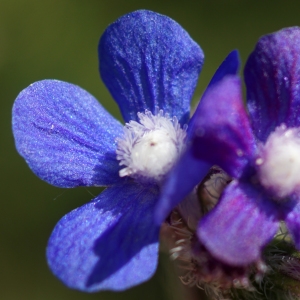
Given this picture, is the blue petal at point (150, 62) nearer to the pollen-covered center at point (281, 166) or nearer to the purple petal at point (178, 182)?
the pollen-covered center at point (281, 166)

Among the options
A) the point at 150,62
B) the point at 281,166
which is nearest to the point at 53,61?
the point at 150,62

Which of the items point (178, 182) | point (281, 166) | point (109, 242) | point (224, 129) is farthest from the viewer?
point (109, 242)

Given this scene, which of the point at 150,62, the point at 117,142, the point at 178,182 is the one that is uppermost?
the point at 150,62

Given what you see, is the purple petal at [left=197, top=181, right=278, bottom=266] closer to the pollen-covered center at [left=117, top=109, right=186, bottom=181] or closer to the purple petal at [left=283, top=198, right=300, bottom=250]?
the purple petal at [left=283, top=198, right=300, bottom=250]

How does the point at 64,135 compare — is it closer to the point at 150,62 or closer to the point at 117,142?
the point at 117,142

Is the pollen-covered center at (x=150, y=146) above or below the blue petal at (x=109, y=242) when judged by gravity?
above

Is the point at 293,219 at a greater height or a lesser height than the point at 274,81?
lesser

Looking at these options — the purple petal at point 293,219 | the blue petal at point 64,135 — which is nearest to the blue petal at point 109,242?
the blue petal at point 64,135
